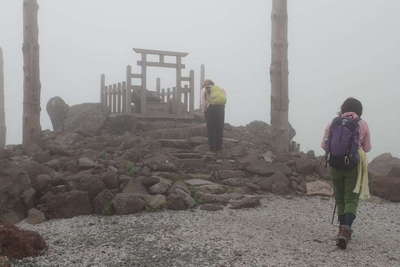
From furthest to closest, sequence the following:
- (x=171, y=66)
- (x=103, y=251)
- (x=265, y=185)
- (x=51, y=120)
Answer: (x=51, y=120), (x=171, y=66), (x=265, y=185), (x=103, y=251)

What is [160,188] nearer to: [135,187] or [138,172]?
[135,187]

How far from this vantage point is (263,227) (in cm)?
763

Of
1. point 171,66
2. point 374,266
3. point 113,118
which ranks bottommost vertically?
point 374,266

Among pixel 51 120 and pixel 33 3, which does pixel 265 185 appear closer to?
pixel 33 3

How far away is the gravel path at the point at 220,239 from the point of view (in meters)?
6.09

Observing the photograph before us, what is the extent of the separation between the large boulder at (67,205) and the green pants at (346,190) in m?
4.26

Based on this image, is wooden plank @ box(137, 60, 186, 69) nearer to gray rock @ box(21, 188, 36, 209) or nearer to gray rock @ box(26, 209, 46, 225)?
gray rock @ box(21, 188, 36, 209)

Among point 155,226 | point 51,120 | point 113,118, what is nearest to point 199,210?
point 155,226

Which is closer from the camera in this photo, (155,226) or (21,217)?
(155,226)

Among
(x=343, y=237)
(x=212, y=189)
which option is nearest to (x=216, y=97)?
(x=212, y=189)

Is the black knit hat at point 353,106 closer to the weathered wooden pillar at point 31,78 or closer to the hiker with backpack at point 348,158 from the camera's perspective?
the hiker with backpack at point 348,158

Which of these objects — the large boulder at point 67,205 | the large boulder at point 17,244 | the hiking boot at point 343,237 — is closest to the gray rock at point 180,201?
the large boulder at point 67,205

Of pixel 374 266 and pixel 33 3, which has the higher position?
pixel 33 3

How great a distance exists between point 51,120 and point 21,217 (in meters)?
11.2
